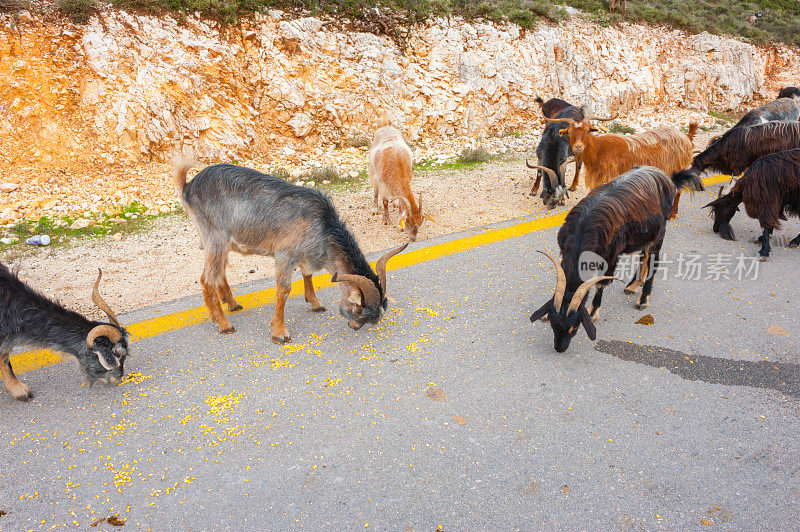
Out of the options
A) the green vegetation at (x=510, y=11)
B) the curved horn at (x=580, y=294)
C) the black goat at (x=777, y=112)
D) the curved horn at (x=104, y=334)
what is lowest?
the curved horn at (x=104, y=334)

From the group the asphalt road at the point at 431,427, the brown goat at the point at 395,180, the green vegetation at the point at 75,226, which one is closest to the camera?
the asphalt road at the point at 431,427

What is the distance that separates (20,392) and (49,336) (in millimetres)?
484

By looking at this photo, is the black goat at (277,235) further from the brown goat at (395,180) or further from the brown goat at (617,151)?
the brown goat at (617,151)

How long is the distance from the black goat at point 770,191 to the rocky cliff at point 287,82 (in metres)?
6.39

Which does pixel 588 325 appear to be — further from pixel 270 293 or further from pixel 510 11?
pixel 510 11

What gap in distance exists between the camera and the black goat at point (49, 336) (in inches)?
142

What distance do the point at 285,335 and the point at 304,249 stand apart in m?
0.86

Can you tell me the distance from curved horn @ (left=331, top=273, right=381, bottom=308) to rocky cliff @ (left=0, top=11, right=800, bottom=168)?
5.56 m

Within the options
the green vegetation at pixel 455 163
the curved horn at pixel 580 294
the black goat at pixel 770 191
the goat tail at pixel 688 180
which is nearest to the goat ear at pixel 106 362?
the curved horn at pixel 580 294

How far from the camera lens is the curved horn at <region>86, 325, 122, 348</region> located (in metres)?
3.56

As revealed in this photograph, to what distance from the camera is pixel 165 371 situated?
157 inches

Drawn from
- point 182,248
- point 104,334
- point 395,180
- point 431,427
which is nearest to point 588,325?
point 431,427

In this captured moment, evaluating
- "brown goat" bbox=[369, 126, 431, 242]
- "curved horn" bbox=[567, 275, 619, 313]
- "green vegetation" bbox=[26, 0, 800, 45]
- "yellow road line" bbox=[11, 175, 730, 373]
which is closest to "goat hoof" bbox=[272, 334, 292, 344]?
"yellow road line" bbox=[11, 175, 730, 373]

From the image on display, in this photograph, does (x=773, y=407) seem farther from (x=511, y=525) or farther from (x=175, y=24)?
(x=175, y=24)
